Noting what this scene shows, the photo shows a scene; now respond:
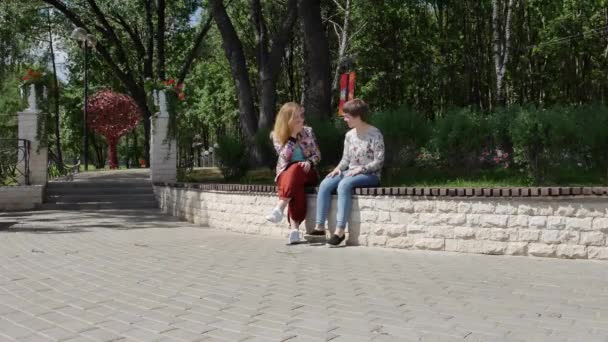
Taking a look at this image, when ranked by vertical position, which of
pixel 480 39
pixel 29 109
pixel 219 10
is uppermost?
pixel 480 39

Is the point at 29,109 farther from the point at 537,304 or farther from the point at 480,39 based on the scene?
the point at 480,39

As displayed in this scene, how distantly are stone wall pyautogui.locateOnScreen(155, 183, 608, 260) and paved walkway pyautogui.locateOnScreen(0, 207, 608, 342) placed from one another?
0.86 feet

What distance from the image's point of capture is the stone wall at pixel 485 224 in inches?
274

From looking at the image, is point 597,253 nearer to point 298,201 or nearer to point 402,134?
point 298,201

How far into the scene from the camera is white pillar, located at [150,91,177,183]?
16562mm

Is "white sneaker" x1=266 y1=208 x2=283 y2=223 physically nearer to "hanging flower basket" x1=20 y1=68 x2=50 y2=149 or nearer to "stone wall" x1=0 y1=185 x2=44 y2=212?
"stone wall" x1=0 y1=185 x2=44 y2=212

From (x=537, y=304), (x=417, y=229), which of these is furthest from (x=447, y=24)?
(x=537, y=304)

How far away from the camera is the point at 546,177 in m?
9.77

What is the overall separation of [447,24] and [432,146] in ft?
78.2

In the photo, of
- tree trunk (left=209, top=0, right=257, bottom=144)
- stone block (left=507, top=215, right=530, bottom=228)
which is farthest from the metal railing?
stone block (left=507, top=215, right=530, bottom=228)

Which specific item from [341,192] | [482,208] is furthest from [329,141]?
[482,208]

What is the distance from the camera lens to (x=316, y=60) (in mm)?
14188

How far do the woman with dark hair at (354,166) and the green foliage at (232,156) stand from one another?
19.7 feet

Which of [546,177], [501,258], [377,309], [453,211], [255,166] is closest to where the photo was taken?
[377,309]
